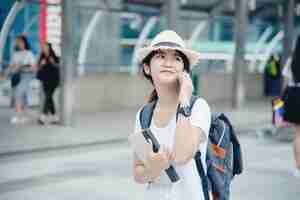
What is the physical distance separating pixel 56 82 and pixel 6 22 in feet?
11.3

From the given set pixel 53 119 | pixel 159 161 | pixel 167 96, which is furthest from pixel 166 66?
pixel 53 119

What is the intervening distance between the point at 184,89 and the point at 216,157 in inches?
13.0

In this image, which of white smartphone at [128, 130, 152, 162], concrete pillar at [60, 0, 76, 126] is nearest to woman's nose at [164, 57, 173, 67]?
white smartphone at [128, 130, 152, 162]

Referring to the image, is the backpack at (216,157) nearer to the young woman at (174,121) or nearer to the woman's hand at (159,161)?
the young woman at (174,121)

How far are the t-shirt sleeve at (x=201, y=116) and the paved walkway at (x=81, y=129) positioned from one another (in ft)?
23.1

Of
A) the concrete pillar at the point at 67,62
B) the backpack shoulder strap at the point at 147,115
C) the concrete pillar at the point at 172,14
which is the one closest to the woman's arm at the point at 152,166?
the backpack shoulder strap at the point at 147,115

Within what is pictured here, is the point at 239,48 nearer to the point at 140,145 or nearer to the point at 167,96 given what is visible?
the point at 167,96

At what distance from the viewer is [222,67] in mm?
20828

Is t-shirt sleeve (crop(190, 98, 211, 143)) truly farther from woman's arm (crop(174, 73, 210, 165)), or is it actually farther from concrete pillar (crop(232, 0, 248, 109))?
concrete pillar (crop(232, 0, 248, 109))

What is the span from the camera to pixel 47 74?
12.3 m

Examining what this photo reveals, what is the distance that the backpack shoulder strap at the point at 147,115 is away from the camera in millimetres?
2338

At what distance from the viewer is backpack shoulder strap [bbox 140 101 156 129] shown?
234 cm

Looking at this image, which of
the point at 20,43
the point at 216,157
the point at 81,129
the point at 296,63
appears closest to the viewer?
the point at 216,157

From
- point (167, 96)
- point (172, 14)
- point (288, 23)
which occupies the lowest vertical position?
point (167, 96)
